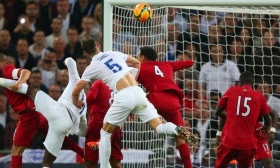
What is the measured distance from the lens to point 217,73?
1501 cm

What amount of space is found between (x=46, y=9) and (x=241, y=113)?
274 inches

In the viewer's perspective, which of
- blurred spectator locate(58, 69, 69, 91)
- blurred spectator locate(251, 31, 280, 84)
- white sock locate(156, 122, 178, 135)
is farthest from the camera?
blurred spectator locate(58, 69, 69, 91)

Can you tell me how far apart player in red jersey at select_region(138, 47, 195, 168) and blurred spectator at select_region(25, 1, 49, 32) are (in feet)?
18.4

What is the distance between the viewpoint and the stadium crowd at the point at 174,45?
14.2m

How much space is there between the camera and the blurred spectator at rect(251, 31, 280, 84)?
1446cm

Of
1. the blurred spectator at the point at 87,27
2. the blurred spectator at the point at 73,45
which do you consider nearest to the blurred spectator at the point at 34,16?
the blurred spectator at the point at 73,45

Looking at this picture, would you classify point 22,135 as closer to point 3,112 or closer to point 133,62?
point 133,62

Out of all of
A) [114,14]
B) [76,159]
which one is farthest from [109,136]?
[76,159]

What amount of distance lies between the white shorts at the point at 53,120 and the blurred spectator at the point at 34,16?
582 cm

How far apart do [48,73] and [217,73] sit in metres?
3.34

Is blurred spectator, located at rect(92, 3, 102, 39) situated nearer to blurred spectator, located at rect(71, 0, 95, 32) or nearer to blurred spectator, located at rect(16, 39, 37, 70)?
blurred spectator, located at rect(71, 0, 95, 32)

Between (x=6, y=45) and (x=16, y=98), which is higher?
(x=6, y=45)

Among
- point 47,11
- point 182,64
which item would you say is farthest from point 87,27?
point 182,64

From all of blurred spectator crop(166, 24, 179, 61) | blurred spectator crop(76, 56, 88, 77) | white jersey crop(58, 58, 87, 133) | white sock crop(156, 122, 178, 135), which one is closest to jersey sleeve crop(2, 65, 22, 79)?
white jersey crop(58, 58, 87, 133)
